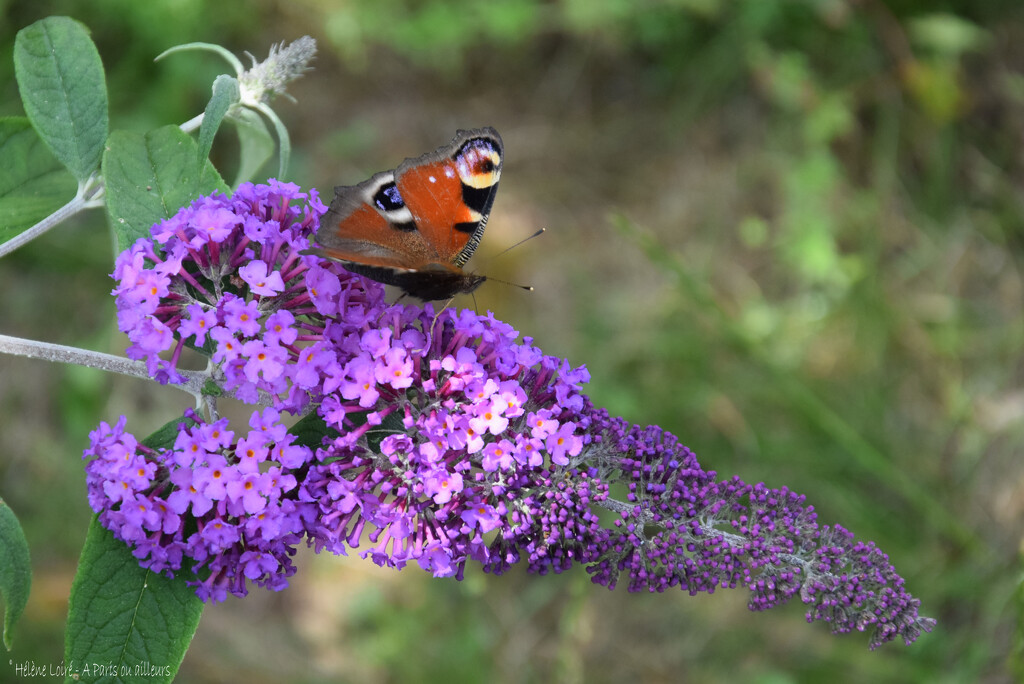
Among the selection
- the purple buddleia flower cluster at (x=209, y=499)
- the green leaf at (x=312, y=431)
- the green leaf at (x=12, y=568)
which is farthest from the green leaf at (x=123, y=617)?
the green leaf at (x=312, y=431)

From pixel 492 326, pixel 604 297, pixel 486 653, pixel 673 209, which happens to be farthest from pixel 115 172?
pixel 673 209

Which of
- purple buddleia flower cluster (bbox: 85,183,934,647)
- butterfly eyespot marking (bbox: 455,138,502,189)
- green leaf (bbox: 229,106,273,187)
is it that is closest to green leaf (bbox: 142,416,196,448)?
purple buddleia flower cluster (bbox: 85,183,934,647)

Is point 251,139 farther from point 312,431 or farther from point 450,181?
point 312,431

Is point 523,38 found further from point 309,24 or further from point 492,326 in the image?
point 492,326

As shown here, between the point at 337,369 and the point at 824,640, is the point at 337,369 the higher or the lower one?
the higher one

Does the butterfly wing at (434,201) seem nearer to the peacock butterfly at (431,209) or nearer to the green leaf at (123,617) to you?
the peacock butterfly at (431,209)

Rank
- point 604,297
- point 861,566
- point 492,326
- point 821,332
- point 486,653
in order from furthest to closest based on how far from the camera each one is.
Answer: point 604,297 < point 821,332 < point 486,653 < point 492,326 < point 861,566
